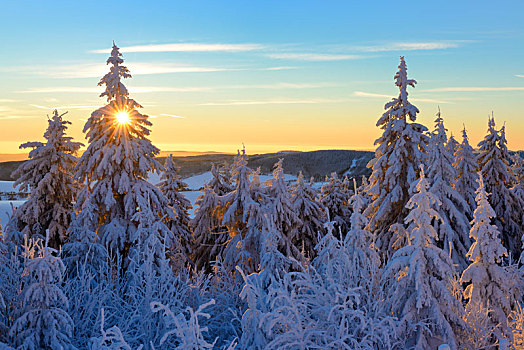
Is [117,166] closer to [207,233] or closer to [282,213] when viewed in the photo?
[282,213]

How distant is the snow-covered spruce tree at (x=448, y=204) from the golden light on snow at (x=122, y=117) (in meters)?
12.3

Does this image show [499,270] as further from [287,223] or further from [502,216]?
[502,216]

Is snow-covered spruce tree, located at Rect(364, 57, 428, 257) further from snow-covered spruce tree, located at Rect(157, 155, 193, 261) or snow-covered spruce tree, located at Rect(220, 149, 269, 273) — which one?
snow-covered spruce tree, located at Rect(157, 155, 193, 261)

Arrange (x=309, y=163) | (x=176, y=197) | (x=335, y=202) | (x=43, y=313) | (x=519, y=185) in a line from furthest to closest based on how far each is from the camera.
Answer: (x=309, y=163), (x=335, y=202), (x=519, y=185), (x=176, y=197), (x=43, y=313)

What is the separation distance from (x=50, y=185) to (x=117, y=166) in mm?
3563

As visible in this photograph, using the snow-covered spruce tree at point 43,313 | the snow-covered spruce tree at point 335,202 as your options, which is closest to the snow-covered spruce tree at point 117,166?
the snow-covered spruce tree at point 43,313

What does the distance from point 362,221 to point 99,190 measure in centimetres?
Result: 980

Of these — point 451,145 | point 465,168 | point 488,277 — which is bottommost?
point 488,277

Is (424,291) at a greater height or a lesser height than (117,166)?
lesser

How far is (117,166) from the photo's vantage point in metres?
16.5

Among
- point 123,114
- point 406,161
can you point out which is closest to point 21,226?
point 123,114

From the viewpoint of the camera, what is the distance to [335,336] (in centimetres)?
816

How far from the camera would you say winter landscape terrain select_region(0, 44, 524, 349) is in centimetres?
827

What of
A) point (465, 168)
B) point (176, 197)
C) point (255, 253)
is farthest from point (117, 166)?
point (465, 168)
